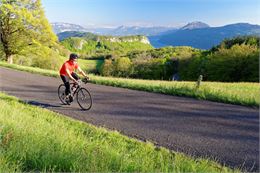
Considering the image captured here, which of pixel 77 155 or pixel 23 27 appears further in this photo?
pixel 23 27

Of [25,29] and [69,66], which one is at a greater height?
[25,29]

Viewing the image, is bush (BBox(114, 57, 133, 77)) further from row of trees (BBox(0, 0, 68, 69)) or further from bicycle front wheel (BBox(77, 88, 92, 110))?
bicycle front wheel (BBox(77, 88, 92, 110))

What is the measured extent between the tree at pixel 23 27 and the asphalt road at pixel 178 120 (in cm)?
2524

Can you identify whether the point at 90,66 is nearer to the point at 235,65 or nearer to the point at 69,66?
the point at 235,65

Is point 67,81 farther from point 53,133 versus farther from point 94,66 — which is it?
point 94,66

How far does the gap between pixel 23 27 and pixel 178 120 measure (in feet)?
111

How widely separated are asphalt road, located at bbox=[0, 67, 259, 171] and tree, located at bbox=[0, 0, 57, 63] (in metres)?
25.2

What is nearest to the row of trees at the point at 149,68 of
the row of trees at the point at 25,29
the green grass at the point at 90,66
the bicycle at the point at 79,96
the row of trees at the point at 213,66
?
the row of trees at the point at 213,66

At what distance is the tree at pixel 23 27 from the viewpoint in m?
38.3

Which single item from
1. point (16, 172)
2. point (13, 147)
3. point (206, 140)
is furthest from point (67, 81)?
point (16, 172)

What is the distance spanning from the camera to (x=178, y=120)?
9.95m

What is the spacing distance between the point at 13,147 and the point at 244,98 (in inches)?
390

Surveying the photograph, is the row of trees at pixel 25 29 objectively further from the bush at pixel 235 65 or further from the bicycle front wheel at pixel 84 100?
the bush at pixel 235 65

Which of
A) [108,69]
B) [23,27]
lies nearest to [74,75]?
[23,27]
